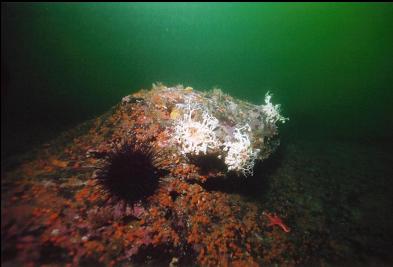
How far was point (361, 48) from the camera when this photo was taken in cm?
8231

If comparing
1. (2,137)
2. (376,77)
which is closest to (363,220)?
(2,137)

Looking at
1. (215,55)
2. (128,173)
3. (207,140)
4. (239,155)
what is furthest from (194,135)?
(215,55)

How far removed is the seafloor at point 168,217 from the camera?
2867 millimetres

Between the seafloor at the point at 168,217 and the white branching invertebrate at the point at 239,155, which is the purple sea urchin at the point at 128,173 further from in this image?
the white branching invertebrate at the point at 239,155

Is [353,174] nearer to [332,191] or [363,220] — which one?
[332,191]

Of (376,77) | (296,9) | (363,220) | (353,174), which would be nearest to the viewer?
(363,220)

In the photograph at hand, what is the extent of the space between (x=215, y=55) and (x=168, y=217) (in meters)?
98.5

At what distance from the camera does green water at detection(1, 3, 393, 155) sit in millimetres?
24484

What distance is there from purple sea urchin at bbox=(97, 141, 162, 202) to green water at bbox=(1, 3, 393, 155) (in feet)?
31.4

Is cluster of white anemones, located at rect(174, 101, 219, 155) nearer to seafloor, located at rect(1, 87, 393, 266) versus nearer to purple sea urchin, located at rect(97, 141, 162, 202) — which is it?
seafloor, located at rect(1, 87, 393, 266)

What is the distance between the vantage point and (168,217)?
395 cm

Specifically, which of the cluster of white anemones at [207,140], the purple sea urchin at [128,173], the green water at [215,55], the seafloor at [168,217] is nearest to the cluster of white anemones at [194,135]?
the cluster of white anemones at [207,140]

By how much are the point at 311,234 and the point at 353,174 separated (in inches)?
205

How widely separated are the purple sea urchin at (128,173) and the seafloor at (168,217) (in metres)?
0.18
